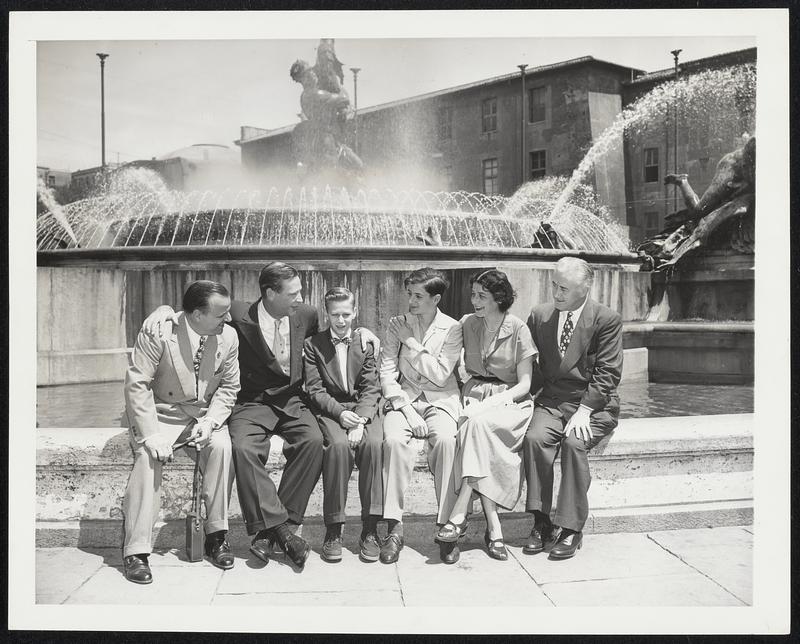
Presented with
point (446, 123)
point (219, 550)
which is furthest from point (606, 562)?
point (446, 123)

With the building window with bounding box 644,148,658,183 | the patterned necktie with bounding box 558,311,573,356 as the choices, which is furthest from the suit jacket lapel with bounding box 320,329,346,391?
the building window with bounding box 644,148,658,183

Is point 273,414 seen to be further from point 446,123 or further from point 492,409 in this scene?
point 446,123

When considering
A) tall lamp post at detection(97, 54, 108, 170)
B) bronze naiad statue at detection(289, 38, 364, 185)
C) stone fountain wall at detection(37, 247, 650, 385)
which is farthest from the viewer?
bronze naiad statue at detection(289, 38, 364, 185)

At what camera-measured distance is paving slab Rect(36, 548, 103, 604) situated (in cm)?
348

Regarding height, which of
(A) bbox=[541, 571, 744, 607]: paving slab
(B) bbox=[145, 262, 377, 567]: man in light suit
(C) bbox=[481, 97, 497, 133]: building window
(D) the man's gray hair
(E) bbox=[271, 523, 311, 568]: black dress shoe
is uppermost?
(C) bbox=[481, 97, 497, 133]: building window

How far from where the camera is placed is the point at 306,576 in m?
3.48

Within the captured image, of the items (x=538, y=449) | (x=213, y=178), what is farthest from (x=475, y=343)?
(x=213, y=178)

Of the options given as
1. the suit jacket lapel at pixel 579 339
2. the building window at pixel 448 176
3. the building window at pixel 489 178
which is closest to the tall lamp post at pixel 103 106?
the suit jacket lapel at pixel 579 339

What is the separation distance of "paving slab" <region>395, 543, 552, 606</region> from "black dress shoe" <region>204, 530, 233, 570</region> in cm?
85

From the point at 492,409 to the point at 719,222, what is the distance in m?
6.03

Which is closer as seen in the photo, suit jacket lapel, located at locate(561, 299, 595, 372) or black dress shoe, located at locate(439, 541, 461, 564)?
black dress shoe, located at locate(439, 541, 461, 564)

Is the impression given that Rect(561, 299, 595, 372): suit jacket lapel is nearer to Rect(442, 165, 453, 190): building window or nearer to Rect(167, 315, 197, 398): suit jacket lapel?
Rect(167, 315, 197, 398): suit jacket lapel

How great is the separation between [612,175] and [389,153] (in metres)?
8.80

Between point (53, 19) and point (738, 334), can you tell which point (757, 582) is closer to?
point (738, 334)
